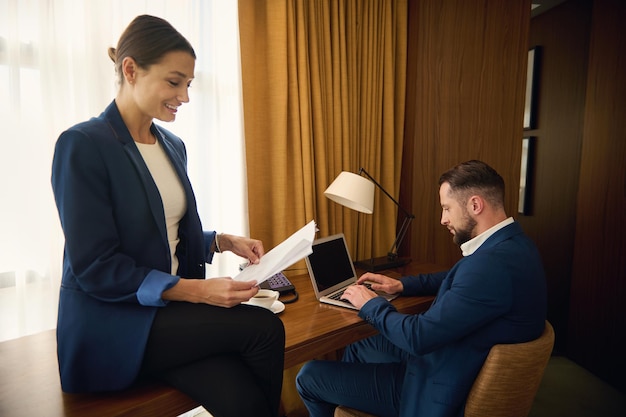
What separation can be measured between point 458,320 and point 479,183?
1.61 ft

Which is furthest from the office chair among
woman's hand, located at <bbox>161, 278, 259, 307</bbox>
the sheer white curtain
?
the sheer white curtain

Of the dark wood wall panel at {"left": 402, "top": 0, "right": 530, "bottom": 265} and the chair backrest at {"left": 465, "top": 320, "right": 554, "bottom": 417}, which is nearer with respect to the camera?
the chair backrest at {"left": 465, "top": 320, "right": 554, "bottom": 417}

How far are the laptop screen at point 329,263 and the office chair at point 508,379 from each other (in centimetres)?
73

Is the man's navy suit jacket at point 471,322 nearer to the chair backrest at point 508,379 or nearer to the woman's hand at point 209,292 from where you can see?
the chair backrest at point 508,379

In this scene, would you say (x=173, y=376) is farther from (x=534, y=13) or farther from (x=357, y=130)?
(x=534, y=13)

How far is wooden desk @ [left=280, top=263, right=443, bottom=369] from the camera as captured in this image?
133 centimetres

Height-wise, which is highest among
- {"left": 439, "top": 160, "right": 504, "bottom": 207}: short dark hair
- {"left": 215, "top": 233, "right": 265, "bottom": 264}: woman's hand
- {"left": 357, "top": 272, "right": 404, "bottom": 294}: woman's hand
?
{"left": 439, "top": 160, "right": 504, "bottom": 207}: short dark hair

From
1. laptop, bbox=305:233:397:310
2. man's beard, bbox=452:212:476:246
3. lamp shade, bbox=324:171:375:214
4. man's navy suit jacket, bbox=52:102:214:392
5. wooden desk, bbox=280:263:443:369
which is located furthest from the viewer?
lamp shade, bbox=324:171:375:214

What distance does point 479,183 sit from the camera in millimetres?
1401

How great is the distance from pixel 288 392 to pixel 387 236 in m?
1.03

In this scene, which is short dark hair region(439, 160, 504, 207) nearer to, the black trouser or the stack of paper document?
the stack of paper document

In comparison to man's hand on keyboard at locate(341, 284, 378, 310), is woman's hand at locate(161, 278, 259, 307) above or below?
above

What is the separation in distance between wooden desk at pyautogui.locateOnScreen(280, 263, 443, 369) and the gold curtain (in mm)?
534

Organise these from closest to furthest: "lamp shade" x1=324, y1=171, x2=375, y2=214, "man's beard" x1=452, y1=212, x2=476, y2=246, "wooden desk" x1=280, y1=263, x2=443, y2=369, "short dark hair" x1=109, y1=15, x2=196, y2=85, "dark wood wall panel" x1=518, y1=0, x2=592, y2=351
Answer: "short dark hair" x1=109, y1=15, x2=196, y2=85
"wooden desk" x1=280, y1=263, x2=443, y2=369
"man's beard" x1=452, y1=212, x2=476, y2=246
"lamp shade" x1=324, y1=171, x2=375, y2=214
"dark wood wall panel" x1=518, y1=0, x2=592, y2=351
